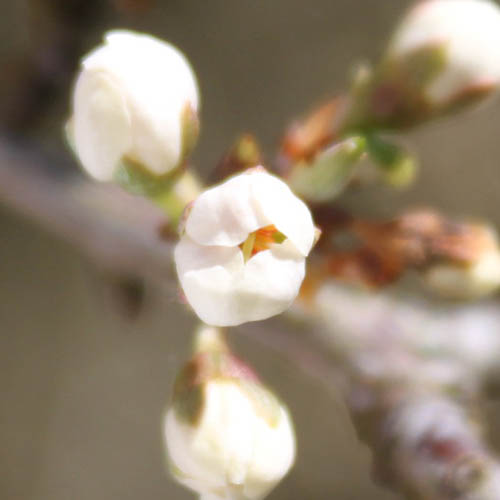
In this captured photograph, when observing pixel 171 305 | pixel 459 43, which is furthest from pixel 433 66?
pixel 171 305

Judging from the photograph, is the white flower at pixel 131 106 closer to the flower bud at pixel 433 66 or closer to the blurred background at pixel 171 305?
the flower bud at pixel 433 66

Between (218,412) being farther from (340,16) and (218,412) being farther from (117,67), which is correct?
(340,16)

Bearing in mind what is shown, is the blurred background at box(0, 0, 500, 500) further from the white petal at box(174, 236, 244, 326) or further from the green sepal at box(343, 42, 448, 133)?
the white petal at box(174, 236, 244, 326)

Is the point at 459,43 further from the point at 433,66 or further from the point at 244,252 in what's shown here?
the point at 244,252

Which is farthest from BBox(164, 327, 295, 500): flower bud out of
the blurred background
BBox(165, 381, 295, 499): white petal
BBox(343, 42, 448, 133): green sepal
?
the blurred background

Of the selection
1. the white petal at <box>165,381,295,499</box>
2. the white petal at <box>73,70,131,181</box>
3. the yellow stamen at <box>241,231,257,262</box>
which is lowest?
the white petal at <box>165,381,295,499</box>
